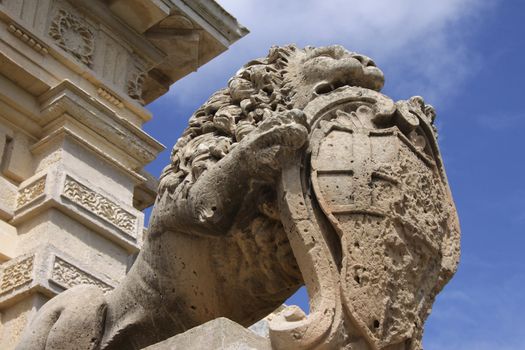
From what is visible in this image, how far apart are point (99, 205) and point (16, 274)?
0.86 meters

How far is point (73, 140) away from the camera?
25.1 ft

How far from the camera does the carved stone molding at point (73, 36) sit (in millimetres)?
8312

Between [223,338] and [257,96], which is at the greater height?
[257,96]

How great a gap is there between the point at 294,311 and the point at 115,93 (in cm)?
506

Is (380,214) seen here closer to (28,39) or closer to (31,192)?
(31,192)

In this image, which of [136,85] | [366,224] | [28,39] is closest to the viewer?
[366,224]

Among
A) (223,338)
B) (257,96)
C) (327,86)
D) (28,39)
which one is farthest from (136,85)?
(223,338)

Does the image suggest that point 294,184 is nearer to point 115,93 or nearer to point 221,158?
point 221,158

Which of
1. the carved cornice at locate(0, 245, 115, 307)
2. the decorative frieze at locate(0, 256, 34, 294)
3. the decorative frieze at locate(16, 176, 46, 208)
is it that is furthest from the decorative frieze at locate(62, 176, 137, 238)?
the decorative frieze at locate(0, 256, 34, 294)

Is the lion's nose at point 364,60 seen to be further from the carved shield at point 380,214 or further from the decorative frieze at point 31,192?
the decorative frieze at point 31,192

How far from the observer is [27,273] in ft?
22.7

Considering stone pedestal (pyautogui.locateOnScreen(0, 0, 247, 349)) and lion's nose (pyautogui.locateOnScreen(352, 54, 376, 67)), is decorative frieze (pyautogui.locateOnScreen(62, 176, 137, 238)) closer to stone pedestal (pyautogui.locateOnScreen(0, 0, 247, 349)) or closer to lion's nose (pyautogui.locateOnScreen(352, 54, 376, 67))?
stone pedestal (pyautogui.locateOnScreen(0, 0, 247, 349))

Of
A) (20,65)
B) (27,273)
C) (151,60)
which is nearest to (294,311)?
(27,273)

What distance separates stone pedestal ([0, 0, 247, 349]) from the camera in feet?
23.3
